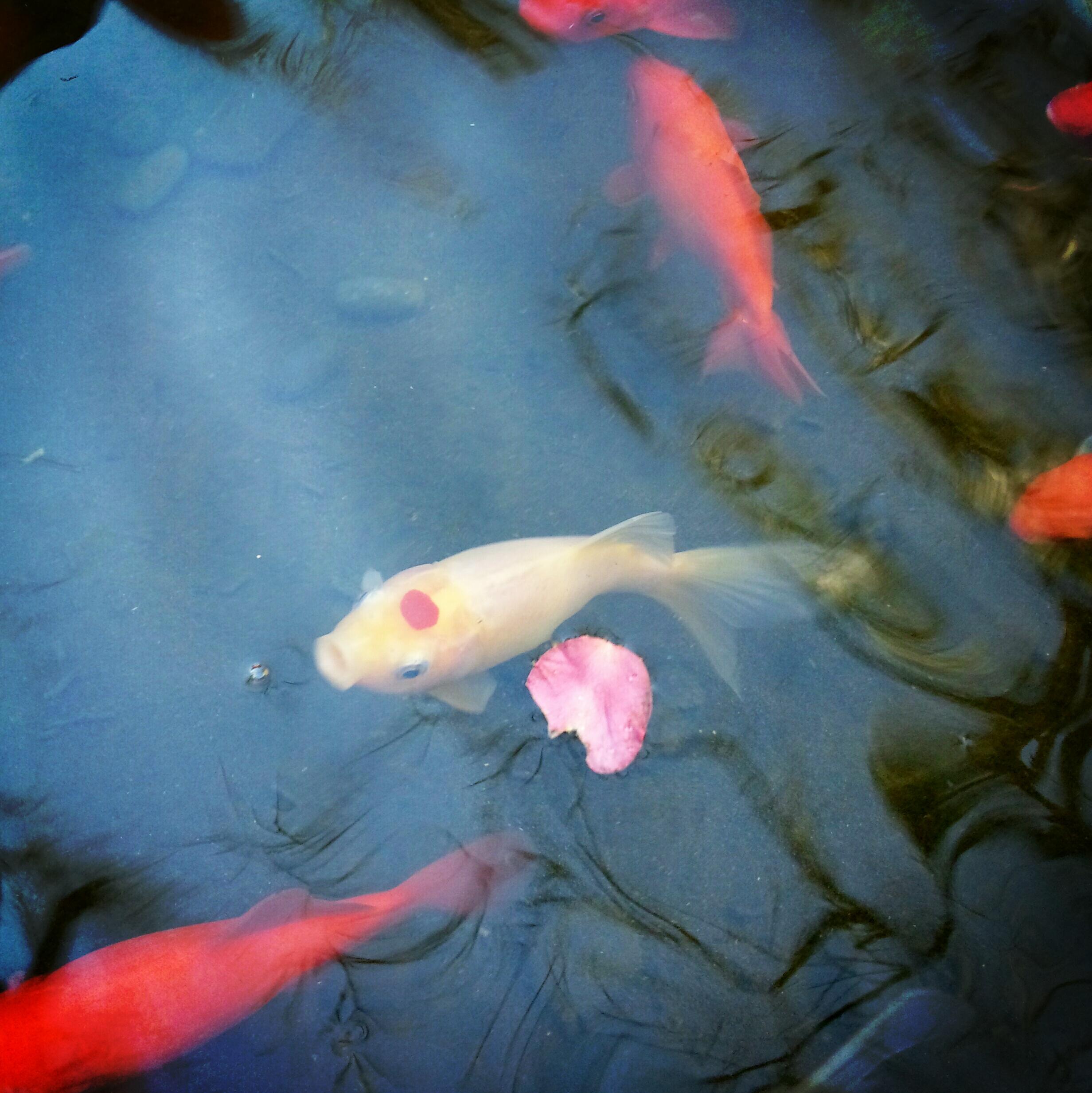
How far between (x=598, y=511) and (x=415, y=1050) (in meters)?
1.26

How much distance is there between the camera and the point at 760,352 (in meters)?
2.33

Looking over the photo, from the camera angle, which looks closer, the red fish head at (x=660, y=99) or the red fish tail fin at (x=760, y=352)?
the red fish tail fin at (x=760, y=352)

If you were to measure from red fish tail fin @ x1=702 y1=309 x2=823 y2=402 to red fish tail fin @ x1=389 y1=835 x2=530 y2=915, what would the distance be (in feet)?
4.30

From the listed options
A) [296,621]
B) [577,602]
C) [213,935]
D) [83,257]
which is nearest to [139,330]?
[83,257]

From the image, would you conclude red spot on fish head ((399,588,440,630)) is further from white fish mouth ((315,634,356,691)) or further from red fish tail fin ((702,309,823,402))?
red fish tail fin ((702,309,823,402))

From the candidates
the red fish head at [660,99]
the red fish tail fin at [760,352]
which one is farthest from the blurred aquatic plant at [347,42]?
the red fish tail fin at [760,352]

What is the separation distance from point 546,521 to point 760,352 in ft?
2.44

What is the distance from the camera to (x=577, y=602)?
6.80 ft

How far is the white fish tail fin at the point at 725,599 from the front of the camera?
2074mm

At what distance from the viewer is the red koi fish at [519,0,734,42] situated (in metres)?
2.72

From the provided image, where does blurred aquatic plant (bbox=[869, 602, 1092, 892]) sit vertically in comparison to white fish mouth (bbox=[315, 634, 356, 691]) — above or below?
below

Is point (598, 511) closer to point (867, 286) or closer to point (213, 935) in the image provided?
point (867, 286)

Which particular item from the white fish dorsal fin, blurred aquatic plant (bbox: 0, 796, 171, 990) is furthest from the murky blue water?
the white fish dorsal fin

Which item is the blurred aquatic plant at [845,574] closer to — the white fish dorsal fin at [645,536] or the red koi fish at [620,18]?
the white fish dorsal fin at [645,536]
